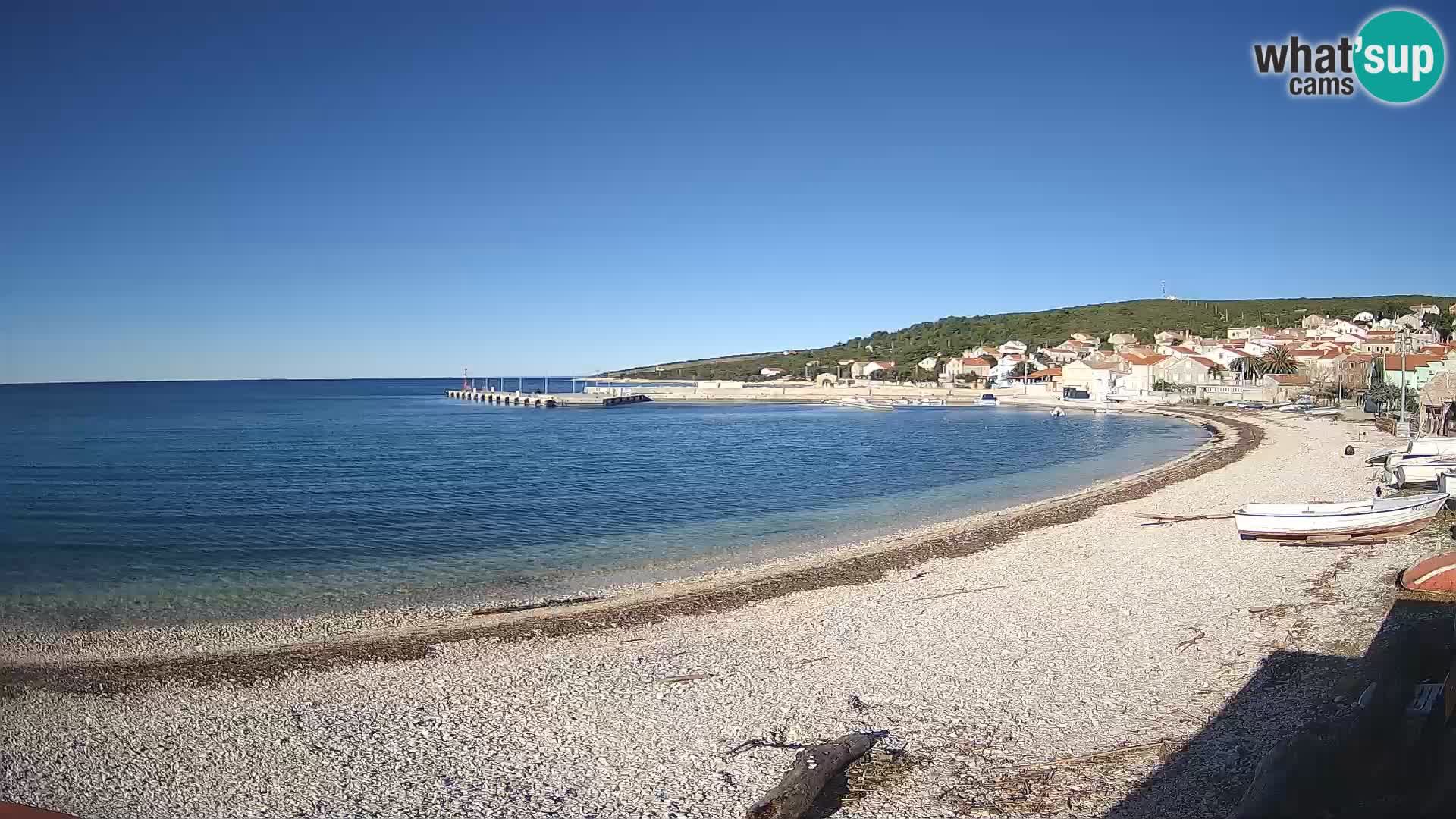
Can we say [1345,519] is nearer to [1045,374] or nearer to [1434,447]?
[1434,447]

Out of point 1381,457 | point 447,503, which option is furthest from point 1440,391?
point 447,503

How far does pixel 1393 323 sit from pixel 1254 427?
85.5 metres

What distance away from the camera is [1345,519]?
52.5ft

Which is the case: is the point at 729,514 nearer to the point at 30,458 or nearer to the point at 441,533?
the point at 441,533

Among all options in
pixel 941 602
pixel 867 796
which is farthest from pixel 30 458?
pixel 867 796

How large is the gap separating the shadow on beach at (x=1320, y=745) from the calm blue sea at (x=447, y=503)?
418 inches

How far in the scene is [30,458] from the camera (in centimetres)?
4134

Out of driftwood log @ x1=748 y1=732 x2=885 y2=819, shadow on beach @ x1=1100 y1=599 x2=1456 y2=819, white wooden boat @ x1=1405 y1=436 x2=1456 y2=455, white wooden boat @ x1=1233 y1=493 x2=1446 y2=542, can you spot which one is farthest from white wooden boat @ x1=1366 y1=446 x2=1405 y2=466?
driftwood log @ x1=748 y1=732 x2=885 y2=819

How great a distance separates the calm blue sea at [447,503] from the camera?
53.2ft

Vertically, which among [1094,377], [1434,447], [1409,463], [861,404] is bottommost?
[861,404]

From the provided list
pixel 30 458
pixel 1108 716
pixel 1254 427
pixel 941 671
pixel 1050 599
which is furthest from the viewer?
pixel 1254 427

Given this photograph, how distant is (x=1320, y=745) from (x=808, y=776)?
12.7ft

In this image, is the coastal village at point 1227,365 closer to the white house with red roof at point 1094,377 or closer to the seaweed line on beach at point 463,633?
the white house with red roof at point 1094,377

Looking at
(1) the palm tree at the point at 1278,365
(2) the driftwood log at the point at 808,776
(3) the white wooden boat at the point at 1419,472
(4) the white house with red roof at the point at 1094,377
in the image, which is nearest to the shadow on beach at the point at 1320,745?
(2) the driftwood log at the point at 808,776
